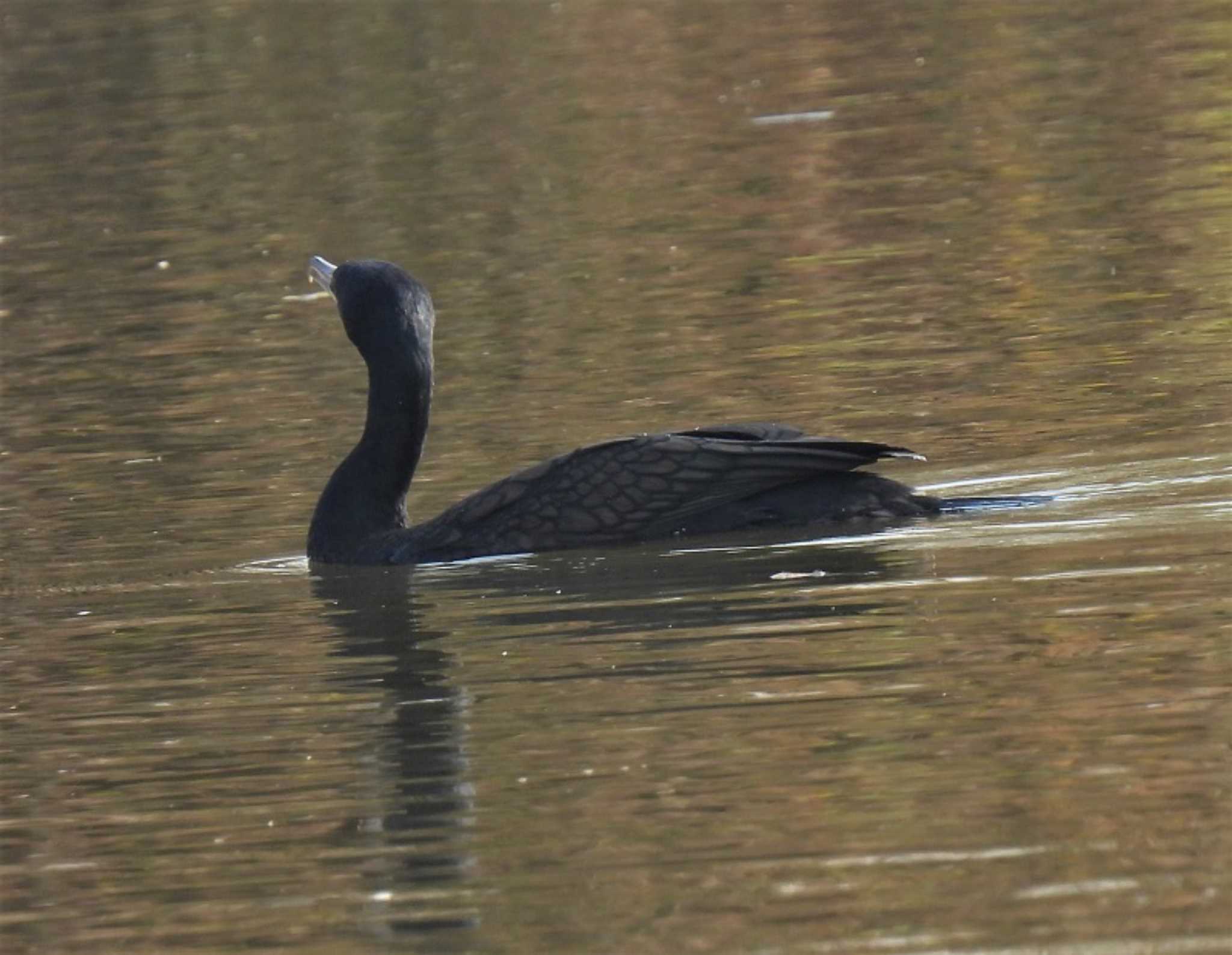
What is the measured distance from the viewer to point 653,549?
11.0 metres

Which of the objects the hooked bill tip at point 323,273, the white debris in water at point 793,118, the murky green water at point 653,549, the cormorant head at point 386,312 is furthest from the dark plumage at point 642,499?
the white debris in water at point 793,118

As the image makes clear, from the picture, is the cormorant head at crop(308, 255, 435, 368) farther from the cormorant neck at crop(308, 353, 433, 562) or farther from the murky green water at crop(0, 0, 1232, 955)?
the murky green water at crop(0, 0, 1232, 955)

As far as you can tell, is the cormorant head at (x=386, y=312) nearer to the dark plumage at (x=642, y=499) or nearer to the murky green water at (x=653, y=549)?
the dark plumage at (x=642, y=499)


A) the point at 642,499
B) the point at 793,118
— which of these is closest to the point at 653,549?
the point at 642,499

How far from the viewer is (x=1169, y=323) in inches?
557

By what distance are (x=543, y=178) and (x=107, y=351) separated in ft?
19.3

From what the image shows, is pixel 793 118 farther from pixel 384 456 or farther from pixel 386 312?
pixel 384 456

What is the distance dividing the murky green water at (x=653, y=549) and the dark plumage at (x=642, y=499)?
5.2 inches

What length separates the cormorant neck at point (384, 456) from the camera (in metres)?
11.6

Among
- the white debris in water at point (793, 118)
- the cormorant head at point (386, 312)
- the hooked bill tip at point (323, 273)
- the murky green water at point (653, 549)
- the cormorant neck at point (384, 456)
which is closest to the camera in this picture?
the murky green water at point (653, 549)

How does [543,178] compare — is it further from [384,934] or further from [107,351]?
[384,934]

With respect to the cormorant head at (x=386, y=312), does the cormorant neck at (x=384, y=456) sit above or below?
below

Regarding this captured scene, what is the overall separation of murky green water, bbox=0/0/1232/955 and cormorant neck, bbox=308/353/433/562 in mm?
358

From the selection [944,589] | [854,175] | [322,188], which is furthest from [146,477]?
[322,188]
